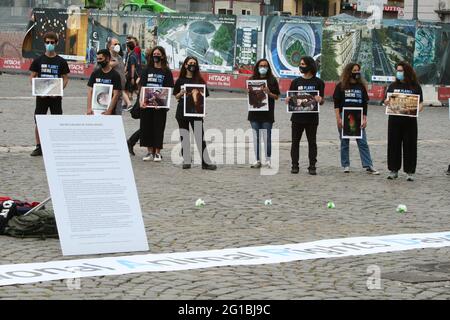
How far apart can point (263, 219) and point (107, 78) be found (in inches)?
224

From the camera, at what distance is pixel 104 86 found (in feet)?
52.6

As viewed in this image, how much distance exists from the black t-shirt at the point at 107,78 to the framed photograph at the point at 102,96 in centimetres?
11

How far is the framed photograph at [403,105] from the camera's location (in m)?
15.4

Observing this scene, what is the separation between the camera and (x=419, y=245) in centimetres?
991

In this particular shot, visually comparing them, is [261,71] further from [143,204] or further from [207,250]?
[207,250]

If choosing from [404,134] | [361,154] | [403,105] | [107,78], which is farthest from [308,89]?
[107,78]

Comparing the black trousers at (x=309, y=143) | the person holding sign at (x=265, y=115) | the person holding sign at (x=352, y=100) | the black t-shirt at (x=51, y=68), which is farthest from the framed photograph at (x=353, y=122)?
the black t-shirt at (x=51, y=68)

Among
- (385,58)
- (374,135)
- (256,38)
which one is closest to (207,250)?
(374,135)

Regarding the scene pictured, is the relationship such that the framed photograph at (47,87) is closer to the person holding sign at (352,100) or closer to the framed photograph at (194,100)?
the framed photograph at (194,100)

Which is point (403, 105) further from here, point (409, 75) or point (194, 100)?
point (194, 100)

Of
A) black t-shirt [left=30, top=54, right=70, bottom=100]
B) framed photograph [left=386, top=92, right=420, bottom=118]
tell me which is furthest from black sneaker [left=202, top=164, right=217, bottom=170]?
black t-shirt [left=30, top=54, right=70, bottom=100]

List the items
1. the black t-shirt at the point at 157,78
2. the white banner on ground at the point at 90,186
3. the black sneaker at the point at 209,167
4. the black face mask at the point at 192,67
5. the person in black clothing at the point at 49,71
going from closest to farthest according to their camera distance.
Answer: the white banner on ground at the point at 90,186
the black sneaker at the point at 209,167
the black face mask at the point at 192,67
the black t-shirt at the point at 157,78
the person in black clothing at the point at 49,71

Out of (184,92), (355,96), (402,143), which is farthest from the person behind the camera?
(184,92)

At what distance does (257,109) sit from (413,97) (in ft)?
8.12
